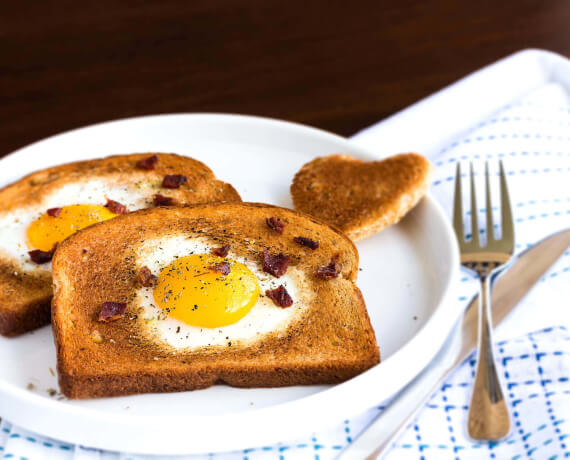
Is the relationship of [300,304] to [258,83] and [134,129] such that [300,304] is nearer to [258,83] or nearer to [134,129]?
[134,129]

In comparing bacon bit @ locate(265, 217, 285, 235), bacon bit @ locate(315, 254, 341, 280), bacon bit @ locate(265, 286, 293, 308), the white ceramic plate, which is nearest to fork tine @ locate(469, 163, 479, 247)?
the white ceramic plate

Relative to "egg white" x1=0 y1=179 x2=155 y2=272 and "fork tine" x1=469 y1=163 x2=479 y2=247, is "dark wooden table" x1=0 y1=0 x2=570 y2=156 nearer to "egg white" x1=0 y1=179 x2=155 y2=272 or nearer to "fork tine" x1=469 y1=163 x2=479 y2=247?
"fork tine" x1=469 y1=163 x2=479 y2=247

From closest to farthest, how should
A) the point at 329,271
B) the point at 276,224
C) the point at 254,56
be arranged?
the point at 329,271
the point at 276,224
the point at 254,56

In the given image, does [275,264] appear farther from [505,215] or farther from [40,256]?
[505,215]

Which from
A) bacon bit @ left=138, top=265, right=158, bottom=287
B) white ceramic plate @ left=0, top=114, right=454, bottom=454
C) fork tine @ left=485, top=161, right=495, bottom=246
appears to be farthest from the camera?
fork tine @ left=485, top=161, right=495, bottom=246

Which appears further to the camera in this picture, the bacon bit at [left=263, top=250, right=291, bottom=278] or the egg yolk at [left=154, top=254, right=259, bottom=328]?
the bacon bit at [left=263, top=250, right=291, bottom=278]

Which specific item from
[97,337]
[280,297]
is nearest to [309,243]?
[280,297]
